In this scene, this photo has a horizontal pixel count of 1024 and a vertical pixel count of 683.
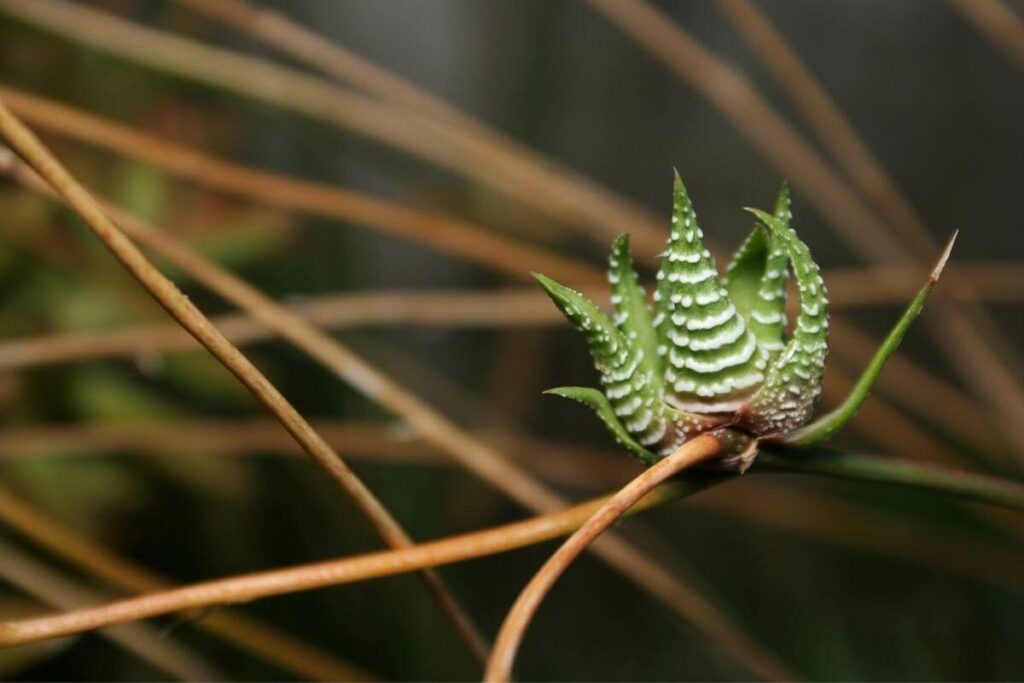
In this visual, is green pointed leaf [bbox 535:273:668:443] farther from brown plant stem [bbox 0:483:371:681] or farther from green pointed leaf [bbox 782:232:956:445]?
brown plant stem [bbox 0:483:371:681]

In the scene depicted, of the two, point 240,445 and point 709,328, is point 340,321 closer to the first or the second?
point 240,445

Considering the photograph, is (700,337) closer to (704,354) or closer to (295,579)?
(704,354)

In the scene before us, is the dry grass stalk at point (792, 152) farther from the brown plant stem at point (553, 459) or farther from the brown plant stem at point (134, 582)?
the brown plant stem at point (134, 582)

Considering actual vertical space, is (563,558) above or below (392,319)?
below

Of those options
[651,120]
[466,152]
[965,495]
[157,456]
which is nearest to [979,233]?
[651,120]

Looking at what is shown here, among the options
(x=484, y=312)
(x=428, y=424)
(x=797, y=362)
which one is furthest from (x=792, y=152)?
(x=797, y=362)

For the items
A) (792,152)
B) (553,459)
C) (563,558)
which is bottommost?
(563,558)

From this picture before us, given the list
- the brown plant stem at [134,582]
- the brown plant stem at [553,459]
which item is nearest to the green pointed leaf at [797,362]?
the brown plant stem at [134,582]
